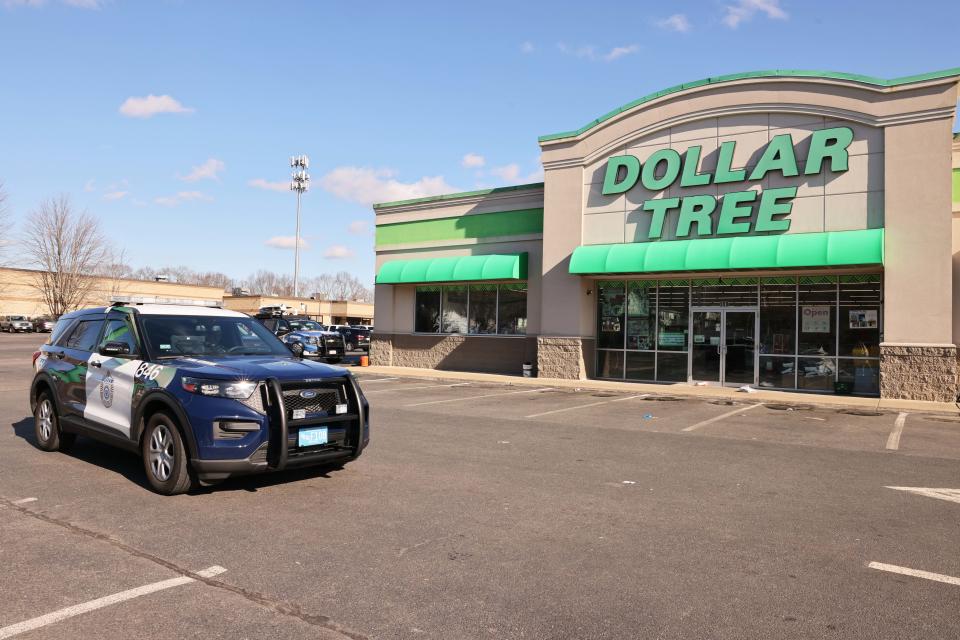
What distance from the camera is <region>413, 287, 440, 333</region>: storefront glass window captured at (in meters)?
24.8

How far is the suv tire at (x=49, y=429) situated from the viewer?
8.28 metres

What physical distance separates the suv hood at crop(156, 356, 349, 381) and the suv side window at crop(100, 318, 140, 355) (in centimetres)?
57

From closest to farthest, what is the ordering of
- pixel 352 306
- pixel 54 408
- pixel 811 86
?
1. pixel 54 408
2. pixel 811 86
3. pixel 352 306

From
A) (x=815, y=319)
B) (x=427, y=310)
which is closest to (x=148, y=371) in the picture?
(x=815, y=319)

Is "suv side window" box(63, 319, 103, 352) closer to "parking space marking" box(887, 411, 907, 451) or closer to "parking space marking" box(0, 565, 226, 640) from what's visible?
"parking space marking" box(0, 565, 226, 640)

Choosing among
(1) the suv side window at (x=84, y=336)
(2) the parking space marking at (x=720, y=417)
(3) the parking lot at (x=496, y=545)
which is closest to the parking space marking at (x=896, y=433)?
(3) the parking lot at (x=496, y=545)

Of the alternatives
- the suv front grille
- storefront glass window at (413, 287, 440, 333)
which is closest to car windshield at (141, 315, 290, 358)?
the suv front grille

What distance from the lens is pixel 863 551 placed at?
16.6 feet

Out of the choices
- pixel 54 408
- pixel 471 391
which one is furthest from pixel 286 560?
pixel 471 391

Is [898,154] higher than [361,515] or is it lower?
higher

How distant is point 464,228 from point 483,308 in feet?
9.52

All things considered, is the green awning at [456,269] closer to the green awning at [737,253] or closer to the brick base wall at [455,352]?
the brick base wall at [455,352]

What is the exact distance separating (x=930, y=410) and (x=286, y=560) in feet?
46.7

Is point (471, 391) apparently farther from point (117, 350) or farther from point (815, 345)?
point (117, 350)
